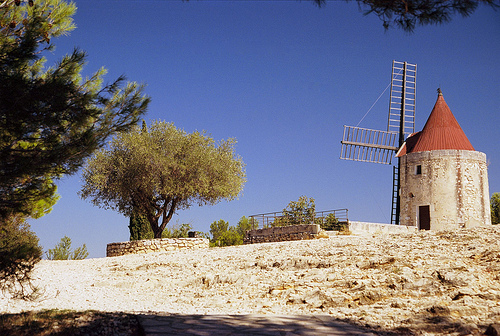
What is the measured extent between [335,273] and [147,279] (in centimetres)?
556

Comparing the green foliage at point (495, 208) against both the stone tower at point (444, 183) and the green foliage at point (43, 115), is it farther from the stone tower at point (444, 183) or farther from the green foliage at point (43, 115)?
the green foliage at point (43, 115)

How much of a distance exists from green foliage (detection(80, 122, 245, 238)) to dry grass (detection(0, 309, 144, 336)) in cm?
1692

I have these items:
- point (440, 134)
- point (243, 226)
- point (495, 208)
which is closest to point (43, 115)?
point (440, 134)

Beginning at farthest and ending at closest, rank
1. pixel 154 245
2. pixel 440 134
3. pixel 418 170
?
pixel 440 134
pixel 418 170
pixel 154 245

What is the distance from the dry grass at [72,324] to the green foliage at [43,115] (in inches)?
79.3

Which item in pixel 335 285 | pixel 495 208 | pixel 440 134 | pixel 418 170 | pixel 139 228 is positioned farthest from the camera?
pixel 495 208

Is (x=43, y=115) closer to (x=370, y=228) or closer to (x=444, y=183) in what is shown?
(x=370, y=228)

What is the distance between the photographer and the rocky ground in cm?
723

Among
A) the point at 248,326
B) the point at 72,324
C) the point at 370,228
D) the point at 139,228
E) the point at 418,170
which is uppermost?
the point at 418,170

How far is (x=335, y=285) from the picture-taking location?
362 inches

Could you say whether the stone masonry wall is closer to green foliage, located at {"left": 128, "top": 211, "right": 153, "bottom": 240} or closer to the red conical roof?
the red conical roof

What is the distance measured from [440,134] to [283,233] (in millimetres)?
10824

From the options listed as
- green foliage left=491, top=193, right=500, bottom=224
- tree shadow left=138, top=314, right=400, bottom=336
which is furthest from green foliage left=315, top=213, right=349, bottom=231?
green foliage left=491, top=193, right=500, bottom=224

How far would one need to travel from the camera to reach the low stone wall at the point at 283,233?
20.4 metres
